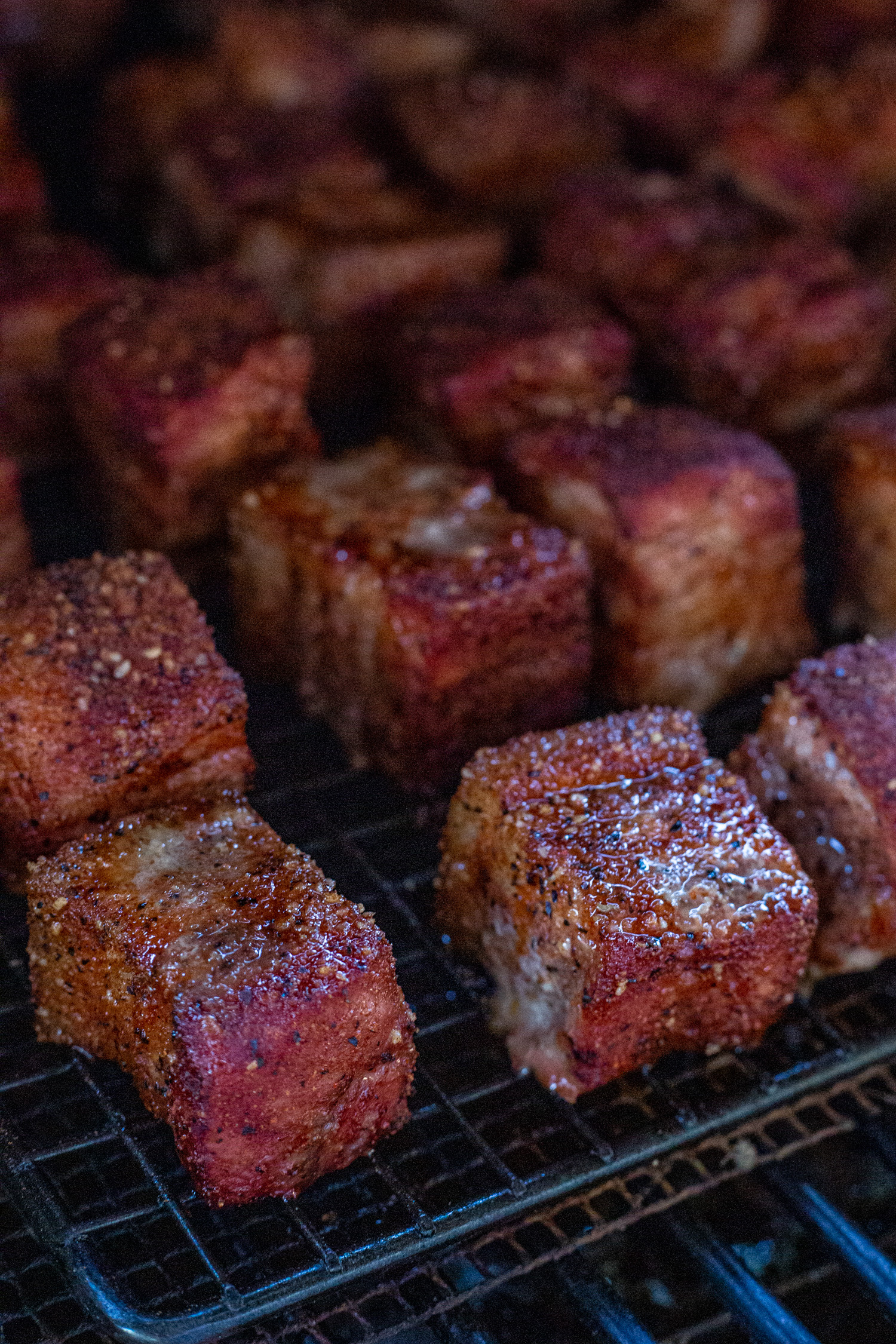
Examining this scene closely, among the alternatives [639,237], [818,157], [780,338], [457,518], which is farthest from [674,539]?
[818,157]

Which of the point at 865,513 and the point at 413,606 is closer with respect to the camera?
the point at 413,606

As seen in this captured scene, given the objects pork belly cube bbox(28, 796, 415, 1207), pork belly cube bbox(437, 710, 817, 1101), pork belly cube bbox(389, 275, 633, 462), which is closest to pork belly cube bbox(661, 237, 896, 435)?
pork belly cube bbox(389, 275, 633, 462)

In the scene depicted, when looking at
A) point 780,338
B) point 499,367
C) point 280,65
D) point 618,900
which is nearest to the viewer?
point 618,900

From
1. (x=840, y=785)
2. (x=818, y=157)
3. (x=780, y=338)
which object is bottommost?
(x=840, y=785)

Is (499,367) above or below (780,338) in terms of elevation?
below

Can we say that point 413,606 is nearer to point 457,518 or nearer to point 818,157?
point 457,518

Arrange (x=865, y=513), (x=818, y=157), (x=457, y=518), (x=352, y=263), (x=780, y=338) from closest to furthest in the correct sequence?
(x=457, y=518)
(x=865, y=513)
(x=780, y=338)
(x=352, y=263)
(x=818, y=157)

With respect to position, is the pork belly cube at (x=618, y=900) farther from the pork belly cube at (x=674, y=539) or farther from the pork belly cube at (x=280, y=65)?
the pork belly cube at (x=280, y=65)
